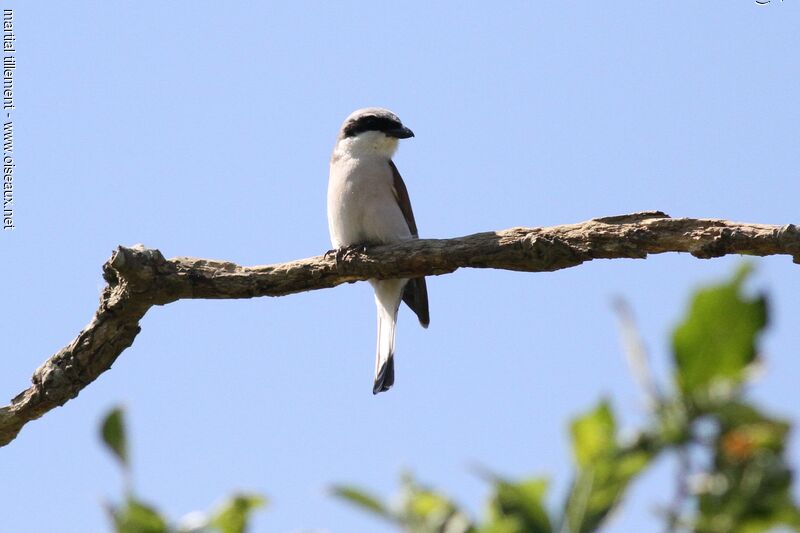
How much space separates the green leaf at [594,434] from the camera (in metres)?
0.97

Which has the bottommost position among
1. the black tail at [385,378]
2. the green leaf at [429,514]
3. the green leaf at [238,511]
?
the green leaf at [429,514]

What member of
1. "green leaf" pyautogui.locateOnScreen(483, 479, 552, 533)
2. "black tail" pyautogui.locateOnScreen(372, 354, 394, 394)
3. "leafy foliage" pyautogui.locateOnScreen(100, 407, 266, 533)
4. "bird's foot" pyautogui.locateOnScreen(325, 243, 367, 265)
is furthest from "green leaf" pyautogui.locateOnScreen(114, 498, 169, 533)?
"black tail" pyautogui.locateOnScreen(372, 354, 394, 394)

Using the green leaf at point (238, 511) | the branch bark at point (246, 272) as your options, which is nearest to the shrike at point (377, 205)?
the branch bark at point (246, 272)

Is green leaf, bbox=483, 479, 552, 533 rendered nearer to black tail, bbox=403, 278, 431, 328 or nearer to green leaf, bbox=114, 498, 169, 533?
green leaf, bbox=114, 498, 169, 533

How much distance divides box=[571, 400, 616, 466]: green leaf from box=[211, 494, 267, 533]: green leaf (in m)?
0.41

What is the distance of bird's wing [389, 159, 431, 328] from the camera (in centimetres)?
904

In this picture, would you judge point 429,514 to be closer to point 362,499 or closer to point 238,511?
point 362,499

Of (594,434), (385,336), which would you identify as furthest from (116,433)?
(385,336)

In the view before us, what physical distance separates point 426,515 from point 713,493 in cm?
34

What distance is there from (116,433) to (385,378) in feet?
25.2

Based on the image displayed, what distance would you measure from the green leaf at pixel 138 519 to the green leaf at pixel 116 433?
5 cm

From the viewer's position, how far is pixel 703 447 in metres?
0.93

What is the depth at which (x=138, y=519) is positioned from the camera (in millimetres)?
1081

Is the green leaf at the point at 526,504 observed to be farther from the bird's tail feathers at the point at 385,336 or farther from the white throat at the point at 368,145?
the white throat at the point at 368,145
